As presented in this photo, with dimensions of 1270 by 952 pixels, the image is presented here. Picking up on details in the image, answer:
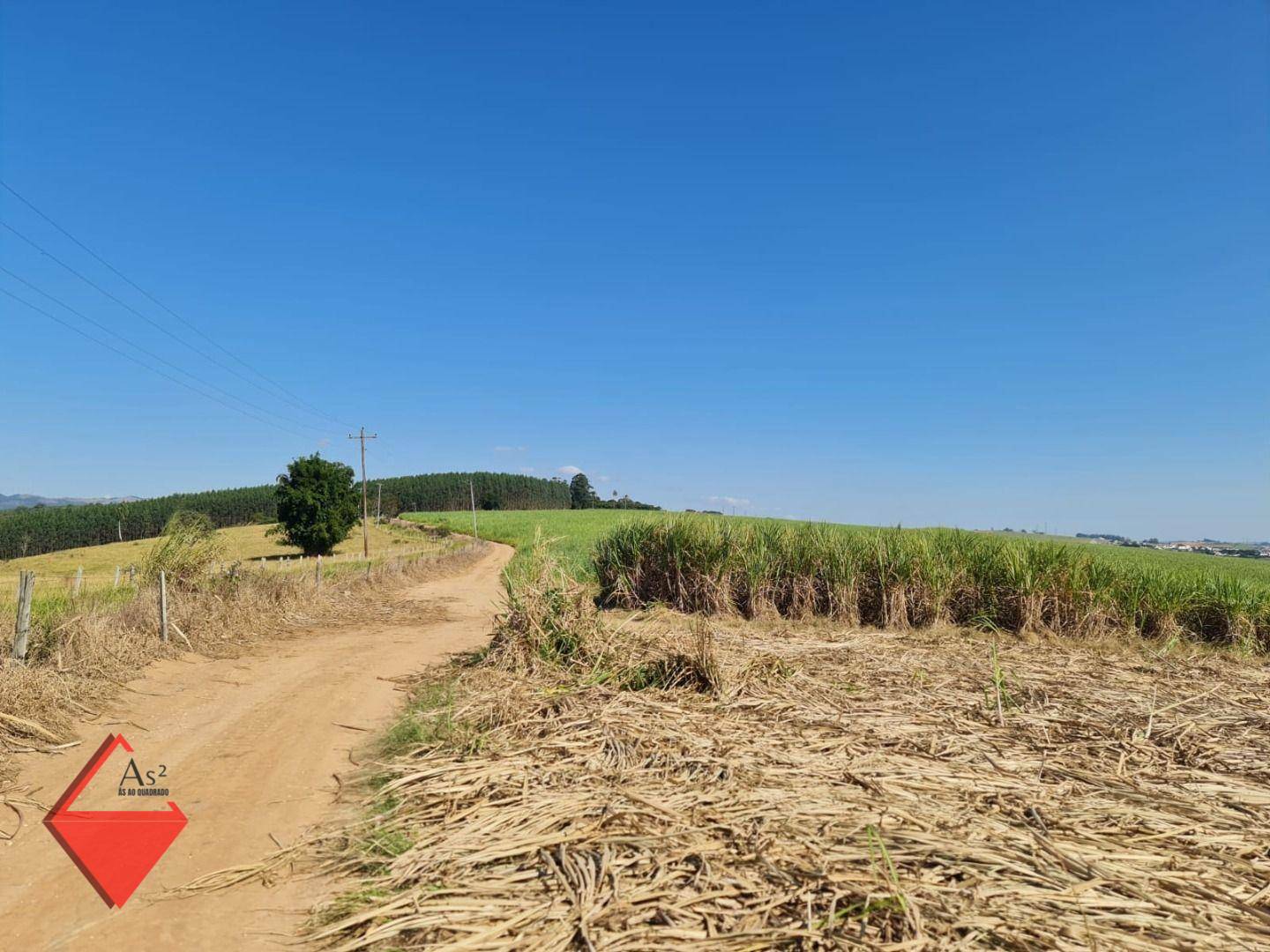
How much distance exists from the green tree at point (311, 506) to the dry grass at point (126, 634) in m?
41.0

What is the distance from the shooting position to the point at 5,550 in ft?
249

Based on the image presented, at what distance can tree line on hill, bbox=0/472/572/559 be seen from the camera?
80.1 meters

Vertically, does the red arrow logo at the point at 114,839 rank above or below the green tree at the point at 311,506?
below

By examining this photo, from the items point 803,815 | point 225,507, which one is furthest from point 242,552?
point 803,815

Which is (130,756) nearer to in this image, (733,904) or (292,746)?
(292,746)

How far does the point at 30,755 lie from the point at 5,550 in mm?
101312

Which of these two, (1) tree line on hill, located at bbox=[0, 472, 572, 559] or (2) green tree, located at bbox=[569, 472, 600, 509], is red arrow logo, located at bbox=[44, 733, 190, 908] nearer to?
(1) tree line on hill, located at bbox=[0, 472, 572, 559]

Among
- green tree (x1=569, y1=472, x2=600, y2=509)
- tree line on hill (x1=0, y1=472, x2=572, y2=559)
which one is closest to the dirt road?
tree line on hill (x1=0, y1=472, x2=572, y2=559)

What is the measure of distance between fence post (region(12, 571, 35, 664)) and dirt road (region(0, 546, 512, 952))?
1097 millimetres

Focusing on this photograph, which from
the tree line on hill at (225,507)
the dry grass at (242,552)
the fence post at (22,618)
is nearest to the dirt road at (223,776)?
the fence post at (22,618)

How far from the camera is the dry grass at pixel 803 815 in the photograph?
2.62 meters

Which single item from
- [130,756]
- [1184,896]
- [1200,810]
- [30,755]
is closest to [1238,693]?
[1200,810]

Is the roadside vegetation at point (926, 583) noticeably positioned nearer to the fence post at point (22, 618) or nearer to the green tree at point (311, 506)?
the fence post at point (22, 618)

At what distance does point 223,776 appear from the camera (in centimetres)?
502
